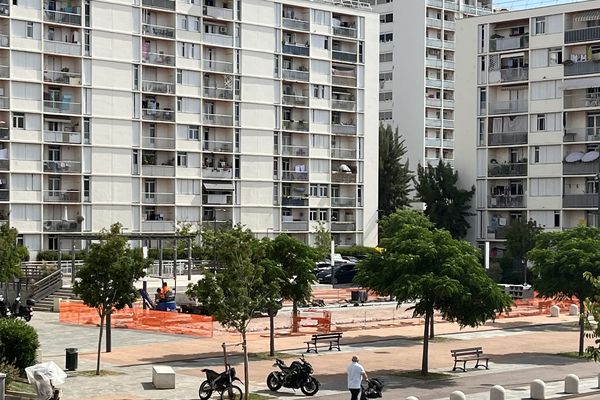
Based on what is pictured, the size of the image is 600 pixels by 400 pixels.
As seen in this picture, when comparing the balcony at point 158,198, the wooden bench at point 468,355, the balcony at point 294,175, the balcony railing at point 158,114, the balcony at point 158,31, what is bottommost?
the wooden bench at point 468,355

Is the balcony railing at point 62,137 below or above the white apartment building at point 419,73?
below

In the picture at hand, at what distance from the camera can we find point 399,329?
5219 centimetres

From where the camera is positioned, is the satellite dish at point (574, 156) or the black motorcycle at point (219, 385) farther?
the satellite dish at point (574, 156)

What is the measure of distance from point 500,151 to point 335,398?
195 ft

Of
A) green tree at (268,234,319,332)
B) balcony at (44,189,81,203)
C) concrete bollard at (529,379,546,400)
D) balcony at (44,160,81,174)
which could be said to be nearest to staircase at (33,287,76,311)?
balcony at (44,189,81,203)

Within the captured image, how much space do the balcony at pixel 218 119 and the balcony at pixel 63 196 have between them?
1258cm

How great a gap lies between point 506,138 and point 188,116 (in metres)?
24.9

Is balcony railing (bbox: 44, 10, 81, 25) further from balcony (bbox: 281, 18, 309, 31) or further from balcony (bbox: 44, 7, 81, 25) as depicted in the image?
balcony (bbox: 281, 18, 309, 31)

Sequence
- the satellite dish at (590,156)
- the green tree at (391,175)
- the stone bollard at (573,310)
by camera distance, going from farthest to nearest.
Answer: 1. the green tree at (391,175)
2. the satellite dish at (590,156)
3. the stone bollard at (573,310)

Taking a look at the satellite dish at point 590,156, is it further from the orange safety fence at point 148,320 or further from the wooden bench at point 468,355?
the wooden bench at point 468,355

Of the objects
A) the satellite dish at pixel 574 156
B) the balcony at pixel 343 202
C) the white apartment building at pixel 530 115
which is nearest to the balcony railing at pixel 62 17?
the balcony at pixel 343 202

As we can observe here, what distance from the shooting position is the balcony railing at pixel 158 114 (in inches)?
3366

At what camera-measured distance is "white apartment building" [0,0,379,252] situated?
79.9 metres

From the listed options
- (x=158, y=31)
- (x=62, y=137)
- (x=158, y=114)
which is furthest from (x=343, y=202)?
(x=62, y=137)
